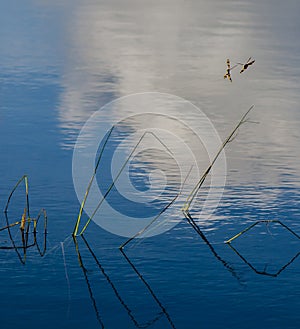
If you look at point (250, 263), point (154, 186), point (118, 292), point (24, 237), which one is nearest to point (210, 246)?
point (250, 263)

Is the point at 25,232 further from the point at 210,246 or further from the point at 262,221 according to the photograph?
the point at 262,221

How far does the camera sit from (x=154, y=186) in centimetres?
756

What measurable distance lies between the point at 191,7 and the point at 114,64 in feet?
25.1

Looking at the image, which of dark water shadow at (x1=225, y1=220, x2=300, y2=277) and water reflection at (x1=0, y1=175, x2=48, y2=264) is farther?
water reflection at (x1=0, y1=175, x2=48, y2=264)

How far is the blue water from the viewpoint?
5.43 m

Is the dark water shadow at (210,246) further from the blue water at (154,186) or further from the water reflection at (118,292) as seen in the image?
the water reflection at (118,292)

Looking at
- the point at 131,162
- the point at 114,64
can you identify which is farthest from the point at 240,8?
the point at 131,162

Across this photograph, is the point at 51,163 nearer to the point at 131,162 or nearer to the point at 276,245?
the point at 131,162

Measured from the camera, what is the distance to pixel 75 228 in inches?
255

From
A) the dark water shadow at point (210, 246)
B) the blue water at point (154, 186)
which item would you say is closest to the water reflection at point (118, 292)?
the blue water at point (154, 186)

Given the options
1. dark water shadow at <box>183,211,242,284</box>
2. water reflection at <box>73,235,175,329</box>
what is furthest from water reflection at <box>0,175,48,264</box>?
dark water shadow at <box>183,211,242,284</box>

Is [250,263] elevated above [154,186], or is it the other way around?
[154,186]

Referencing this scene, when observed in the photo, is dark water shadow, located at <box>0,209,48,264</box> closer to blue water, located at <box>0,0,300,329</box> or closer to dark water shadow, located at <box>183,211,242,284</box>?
blue water, located at <box>0,0,300,329</box>

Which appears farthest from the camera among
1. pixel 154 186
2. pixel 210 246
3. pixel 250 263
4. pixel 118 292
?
pixel 154 186
